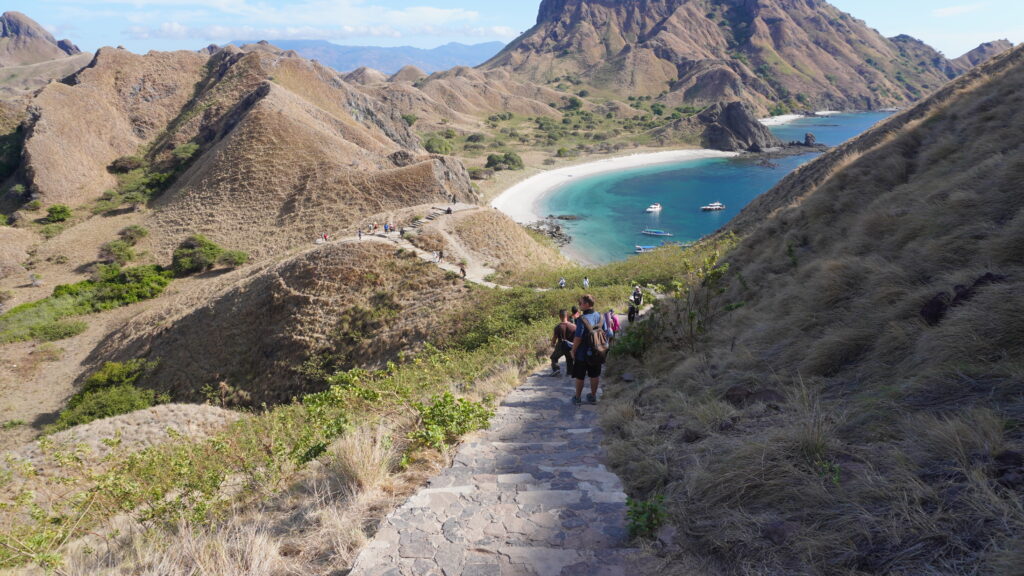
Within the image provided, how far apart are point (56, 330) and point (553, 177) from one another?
67.6 m

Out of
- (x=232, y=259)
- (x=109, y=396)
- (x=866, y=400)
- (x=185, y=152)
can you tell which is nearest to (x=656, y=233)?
(x=232, y=259)

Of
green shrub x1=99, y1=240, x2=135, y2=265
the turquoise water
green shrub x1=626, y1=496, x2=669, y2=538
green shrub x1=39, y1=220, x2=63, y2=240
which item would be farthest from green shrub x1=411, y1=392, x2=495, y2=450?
green shrub x1=39, y1=220, x2=63, y2=240

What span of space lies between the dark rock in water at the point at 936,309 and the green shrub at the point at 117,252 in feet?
156

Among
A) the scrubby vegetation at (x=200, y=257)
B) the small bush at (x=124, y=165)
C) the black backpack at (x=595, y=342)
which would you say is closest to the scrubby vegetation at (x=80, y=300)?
the scrubby vegetation at (x=200, y=257)

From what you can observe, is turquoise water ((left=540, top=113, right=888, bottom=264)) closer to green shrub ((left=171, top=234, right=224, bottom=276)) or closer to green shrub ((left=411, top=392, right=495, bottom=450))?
green shrub ((left=171, top=234, right=224, bottom=276))

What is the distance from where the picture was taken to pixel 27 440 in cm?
1925

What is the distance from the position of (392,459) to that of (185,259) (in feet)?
125

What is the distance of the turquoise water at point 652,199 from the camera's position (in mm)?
53156

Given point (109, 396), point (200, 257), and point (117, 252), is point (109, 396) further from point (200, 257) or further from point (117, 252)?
point (117, 252)

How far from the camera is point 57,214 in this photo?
4419cm

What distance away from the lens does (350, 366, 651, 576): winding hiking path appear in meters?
3.39

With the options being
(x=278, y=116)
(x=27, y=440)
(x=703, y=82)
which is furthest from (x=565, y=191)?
(x=703, y=82)

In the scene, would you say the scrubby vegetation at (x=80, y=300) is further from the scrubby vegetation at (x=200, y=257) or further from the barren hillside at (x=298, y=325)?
the barren hillside at (x=298, y=325)

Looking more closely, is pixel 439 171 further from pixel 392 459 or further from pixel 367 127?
pixel 392 459
